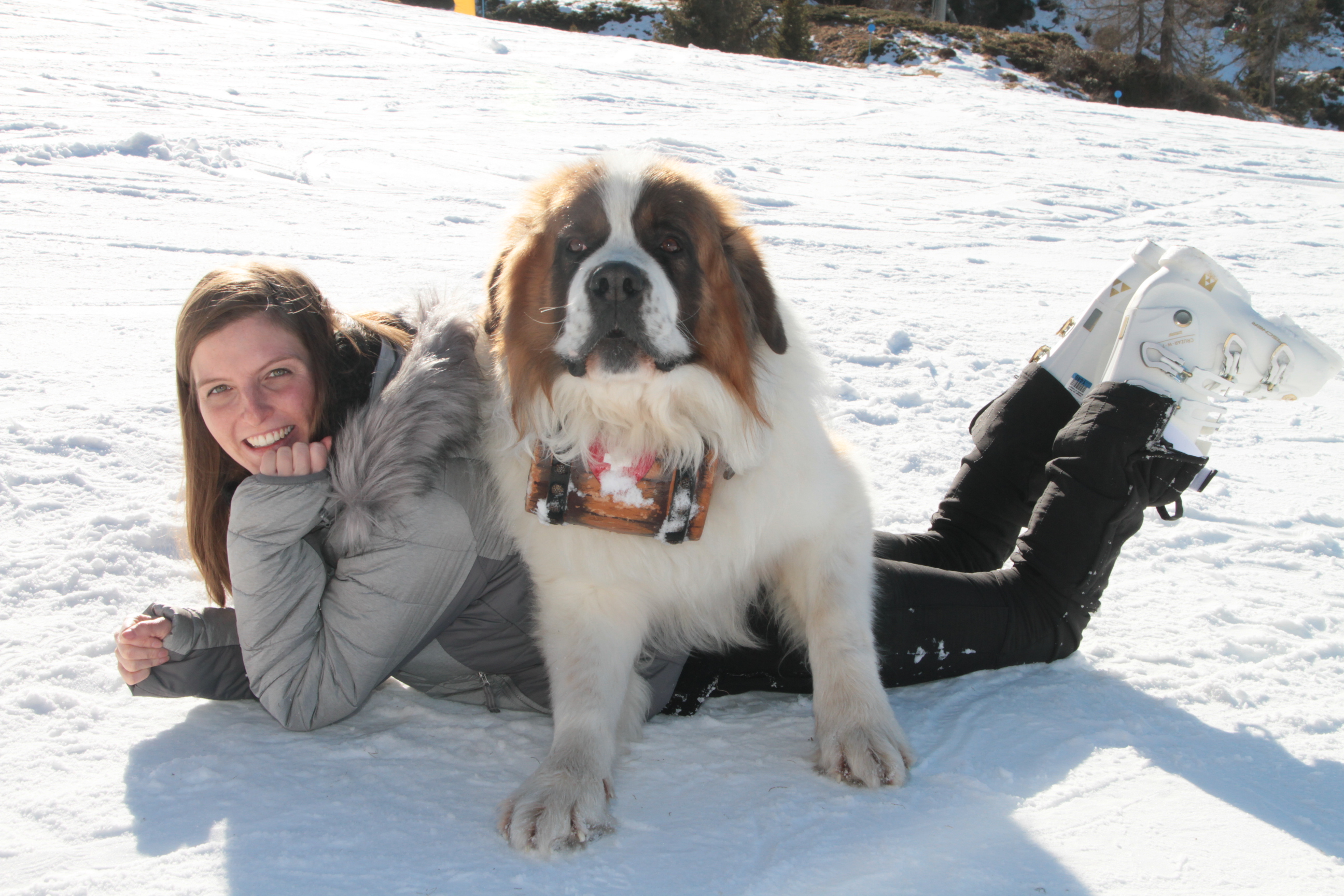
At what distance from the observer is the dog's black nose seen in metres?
2.02

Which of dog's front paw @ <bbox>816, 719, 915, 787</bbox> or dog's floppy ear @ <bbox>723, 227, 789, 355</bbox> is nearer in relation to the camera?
dog's front paw @ <bbox>816, 719, 915, 787</bbox>

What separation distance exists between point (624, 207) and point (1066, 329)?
1505 mm

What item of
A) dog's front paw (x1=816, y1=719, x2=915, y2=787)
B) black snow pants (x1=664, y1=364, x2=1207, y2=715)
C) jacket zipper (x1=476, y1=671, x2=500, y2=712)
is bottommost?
jacket zipper (x1=476, y1=671, x2=500, y2=712)

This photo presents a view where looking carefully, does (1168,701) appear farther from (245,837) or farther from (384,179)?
(384,179)

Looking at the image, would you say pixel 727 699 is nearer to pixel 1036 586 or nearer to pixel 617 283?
pixel 1036 586

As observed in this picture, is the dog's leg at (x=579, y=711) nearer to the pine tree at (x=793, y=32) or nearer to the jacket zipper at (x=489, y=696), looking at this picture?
the jacket zipper at (x=489, y=696)

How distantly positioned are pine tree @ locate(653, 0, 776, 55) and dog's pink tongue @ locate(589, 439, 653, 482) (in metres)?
23.2

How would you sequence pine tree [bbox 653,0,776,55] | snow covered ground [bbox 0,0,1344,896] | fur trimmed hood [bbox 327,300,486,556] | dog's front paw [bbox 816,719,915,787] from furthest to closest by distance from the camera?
pine tree [bbox 653,0,776,55]
fur trimmed hood [bbox 327,300,486,556]
dog's front paw [bbox 816,719,915,787]
snow covered ground [bbox 0,0,1344,896]

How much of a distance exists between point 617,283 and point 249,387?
34.7 inches

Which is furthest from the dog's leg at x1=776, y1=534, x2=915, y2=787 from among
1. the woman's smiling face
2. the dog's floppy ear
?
the woman's smiling face

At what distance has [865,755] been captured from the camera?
1.91 m

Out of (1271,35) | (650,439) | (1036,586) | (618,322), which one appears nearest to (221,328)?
(618,322)

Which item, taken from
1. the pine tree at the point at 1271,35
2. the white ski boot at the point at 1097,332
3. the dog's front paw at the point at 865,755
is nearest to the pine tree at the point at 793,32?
the pine tree at the point at 1271,35

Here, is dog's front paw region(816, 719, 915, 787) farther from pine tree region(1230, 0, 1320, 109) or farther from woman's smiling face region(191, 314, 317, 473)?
pine tree region(1230, 0, 1320, 109)
